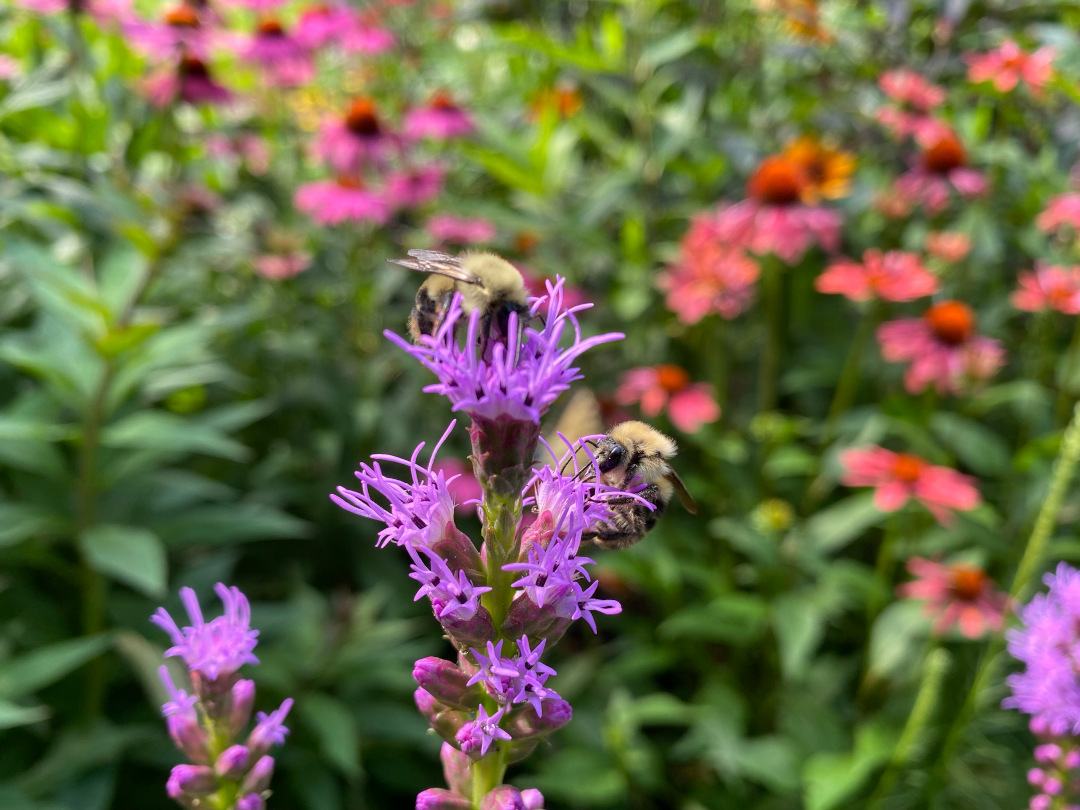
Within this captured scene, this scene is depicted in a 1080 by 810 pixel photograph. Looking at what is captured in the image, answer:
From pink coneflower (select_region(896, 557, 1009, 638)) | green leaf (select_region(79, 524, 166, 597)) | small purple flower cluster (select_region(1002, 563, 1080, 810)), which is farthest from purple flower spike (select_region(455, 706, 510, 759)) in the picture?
pink coneflower (select_region(896, 557, 1009, 638))

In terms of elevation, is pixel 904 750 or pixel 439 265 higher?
pixel 439 265

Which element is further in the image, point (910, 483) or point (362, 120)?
point (362, 120)

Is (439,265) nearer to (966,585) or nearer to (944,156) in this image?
(966,585)

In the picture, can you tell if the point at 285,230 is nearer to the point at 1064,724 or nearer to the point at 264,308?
the point at 264,308

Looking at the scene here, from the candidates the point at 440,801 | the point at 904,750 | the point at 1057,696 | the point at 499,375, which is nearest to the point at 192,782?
the point at 440,801

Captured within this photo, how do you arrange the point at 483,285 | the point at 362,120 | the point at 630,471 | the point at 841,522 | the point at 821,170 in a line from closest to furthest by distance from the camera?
the point at 483,285 → the point at 630,471 → the point at 841,522 → the point at 821,170 → the point at 362,120

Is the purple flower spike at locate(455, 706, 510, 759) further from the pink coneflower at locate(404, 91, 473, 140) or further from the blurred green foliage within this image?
the pink coneflower at locate(404, 91, 473, 140)

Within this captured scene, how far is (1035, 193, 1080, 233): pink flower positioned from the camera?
2906 millimetres

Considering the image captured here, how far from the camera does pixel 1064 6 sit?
11.4 feet

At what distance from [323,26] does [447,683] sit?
13.1 ft

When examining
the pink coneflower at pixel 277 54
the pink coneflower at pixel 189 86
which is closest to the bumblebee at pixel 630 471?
the pink coneflower at pixel 189 86

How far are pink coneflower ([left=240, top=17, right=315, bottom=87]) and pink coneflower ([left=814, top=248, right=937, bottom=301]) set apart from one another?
2.67 m

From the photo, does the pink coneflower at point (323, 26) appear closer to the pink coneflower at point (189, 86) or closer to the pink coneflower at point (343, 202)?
the pink coneflower at point (189, 86)

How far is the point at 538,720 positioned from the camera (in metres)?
0.93
